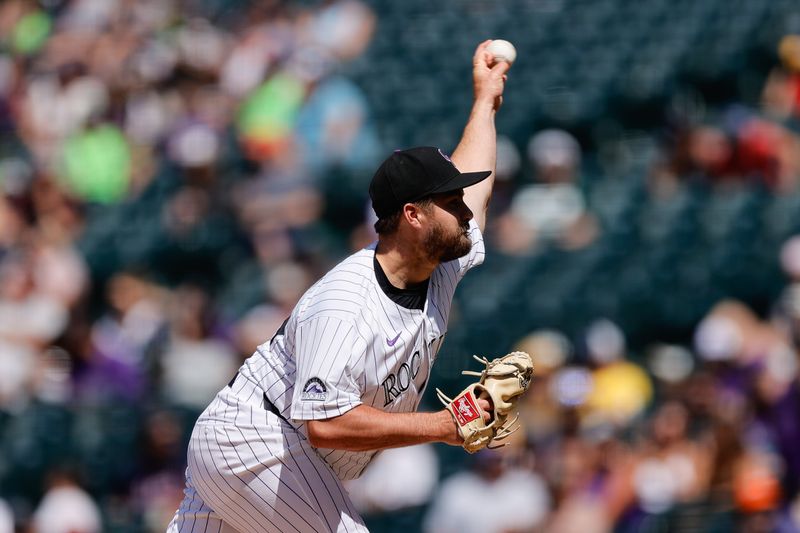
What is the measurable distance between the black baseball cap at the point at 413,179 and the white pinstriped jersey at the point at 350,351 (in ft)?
0.55

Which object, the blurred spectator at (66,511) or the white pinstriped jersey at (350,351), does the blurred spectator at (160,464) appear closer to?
the blurred spectator at (66,511)

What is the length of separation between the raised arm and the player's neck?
503 millimetres

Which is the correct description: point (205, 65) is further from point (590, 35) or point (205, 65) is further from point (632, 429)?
point (632, 429)

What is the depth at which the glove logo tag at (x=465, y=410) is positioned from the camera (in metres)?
3.33

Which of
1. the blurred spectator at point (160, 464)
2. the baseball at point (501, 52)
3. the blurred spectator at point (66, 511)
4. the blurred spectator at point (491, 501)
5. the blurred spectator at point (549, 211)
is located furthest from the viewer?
the blurred spectator at point (549, 211)

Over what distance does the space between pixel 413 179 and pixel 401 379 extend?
1.73 feet

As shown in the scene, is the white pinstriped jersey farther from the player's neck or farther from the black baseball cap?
the black baseball cap

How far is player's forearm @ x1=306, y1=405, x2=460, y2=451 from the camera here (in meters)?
3.30

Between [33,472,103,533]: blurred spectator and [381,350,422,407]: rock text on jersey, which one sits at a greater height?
[381,350,422,407]: rock text on jersey

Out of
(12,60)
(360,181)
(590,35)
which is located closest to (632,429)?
(360,181)

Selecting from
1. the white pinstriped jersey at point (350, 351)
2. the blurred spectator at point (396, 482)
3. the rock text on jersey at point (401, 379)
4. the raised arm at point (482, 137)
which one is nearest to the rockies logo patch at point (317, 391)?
the white pinstriped jersey at point (350, 351)

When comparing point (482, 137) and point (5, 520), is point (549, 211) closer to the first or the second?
point (5, 520)

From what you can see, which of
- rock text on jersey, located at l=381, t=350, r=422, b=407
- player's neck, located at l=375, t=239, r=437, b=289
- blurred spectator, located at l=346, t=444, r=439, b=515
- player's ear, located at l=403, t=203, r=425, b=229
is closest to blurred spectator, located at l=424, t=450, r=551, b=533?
blurred spectator, located at l=346, t=444, r=439, b=515

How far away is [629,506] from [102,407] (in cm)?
283
